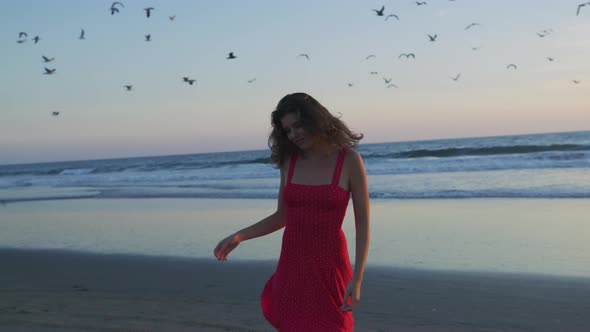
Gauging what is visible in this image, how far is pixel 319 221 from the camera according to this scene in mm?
2576

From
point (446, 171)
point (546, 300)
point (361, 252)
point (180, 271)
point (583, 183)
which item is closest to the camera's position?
point (361, 252)

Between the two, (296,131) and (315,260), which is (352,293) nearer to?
(315,260)

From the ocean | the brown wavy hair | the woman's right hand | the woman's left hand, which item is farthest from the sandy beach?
the ocean

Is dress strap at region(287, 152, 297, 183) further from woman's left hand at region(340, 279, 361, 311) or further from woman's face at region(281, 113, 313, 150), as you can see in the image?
woman's left hand at region(340, 279, 361, 311)

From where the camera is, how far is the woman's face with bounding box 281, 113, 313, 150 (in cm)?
258

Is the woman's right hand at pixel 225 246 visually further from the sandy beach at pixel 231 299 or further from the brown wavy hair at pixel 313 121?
the sandy beach at pixel 231 299

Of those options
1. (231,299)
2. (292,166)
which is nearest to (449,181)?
(231,299)

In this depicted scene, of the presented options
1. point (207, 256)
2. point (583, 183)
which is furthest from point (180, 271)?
point (583, 183)

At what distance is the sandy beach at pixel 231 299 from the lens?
196 inches

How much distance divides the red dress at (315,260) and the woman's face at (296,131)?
147 millimetres

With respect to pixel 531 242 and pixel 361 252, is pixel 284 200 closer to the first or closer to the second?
pixel 361 252

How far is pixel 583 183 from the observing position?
15703 millimetres

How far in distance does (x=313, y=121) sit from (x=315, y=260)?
1.85 feet

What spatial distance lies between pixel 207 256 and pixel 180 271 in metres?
0.85
